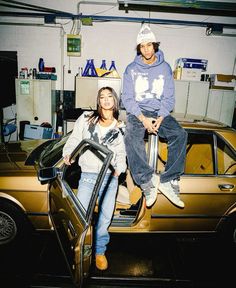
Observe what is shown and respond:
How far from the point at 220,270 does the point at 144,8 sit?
6959 millimetres

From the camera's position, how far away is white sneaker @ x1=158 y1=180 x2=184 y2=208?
104 inches

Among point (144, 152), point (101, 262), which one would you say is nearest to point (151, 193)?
point (144, 152)

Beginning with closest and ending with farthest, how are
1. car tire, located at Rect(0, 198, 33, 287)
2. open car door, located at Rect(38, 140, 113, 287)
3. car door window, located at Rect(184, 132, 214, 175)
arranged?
open car door, located at Rect(38, 140, 113, 287)
car tire, located at Rect(0, 198, 33, 287)
car door window, located at Rect(184, 132, 214, 175)

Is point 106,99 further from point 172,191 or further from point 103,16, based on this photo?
point 103,16

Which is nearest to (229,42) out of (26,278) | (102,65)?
(102,65)

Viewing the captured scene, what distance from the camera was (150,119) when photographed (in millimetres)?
2850

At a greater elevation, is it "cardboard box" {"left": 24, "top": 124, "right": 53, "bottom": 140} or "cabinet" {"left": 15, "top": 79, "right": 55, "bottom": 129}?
"cabinet" {"left": 15, "top": 79, "right": 55, "bottom": 129}

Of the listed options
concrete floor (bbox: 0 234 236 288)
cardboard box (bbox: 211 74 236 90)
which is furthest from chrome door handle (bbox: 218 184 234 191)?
cardboard box (bbox: 211 74 236 90)

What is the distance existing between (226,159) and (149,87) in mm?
1423

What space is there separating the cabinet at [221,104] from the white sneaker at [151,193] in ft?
17.6

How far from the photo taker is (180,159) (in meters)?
2.70

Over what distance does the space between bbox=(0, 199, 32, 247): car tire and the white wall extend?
5.56 m

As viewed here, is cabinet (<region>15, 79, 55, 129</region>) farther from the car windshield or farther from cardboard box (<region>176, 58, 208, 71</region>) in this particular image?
the car windshield

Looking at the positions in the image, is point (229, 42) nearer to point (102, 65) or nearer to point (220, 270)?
point (102, 65)
